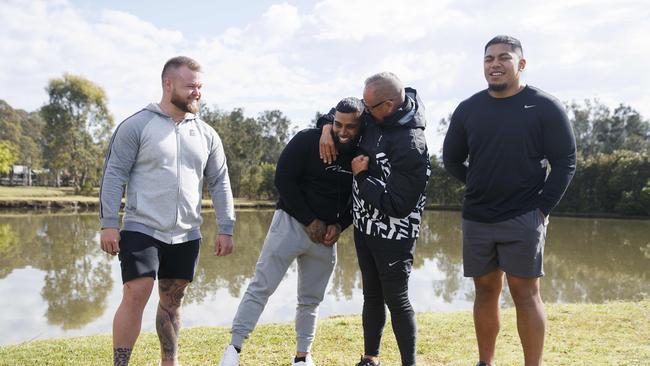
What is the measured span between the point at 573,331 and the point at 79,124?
43.3m

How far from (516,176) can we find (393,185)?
0.71 m

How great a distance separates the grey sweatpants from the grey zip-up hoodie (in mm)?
513

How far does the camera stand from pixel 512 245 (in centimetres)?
301

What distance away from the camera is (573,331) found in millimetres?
4621

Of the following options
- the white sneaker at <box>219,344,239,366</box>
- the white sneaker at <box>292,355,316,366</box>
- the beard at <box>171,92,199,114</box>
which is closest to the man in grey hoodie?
the beard at <box>171,92,199,114</box>

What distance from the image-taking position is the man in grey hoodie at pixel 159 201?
2.94 metres

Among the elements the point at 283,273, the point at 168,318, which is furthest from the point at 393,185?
the point at 168,318

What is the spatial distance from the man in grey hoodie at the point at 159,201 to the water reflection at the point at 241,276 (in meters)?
4.09

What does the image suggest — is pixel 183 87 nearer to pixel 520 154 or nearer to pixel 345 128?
pixel 345 128

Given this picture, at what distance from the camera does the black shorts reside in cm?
293

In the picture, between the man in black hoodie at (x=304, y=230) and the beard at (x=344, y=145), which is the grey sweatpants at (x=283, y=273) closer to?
the man in black hoodie at (x=304, y=230)

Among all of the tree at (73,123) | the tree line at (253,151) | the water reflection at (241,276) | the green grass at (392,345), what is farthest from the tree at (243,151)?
the green grass at (392,345)

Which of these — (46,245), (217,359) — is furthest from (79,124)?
(217,359)

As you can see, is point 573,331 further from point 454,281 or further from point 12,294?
point 12,294
